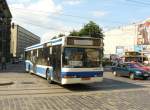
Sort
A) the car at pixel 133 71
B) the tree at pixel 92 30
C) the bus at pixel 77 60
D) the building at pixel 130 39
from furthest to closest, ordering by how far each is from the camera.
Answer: the building at pixel 130 39 < the tree at pixel 92 30 < the car at pixel 133 71 < the bus at pixel 77 60

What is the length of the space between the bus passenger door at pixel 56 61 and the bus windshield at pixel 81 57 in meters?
0.79

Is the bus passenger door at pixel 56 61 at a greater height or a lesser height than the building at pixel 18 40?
lesser

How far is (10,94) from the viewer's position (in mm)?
15734

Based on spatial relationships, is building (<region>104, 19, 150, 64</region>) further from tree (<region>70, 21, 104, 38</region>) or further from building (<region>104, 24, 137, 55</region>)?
tree (<region>70, 21, 104, 38</region>)

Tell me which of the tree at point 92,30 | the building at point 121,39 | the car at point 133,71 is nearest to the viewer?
the car at point 133,71

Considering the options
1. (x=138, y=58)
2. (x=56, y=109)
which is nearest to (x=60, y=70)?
(x=56, y=109)

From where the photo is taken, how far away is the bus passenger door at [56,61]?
18209 mm

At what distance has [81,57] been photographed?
17.9m

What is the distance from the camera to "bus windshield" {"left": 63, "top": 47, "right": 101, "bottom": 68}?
17516 millimetres

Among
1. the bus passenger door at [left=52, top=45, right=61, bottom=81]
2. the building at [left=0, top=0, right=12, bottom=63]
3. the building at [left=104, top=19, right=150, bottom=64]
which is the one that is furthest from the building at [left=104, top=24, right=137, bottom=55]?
the bus passenger door at [left=52, top=45, right=61, bottom=81]

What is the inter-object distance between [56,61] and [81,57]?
1725mm

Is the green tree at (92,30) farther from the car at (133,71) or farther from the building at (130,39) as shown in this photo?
the car at (133,71)

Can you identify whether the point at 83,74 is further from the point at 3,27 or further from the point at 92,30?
the point at 3,27

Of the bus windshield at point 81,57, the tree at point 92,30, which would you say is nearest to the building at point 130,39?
the tree at point 92,30
